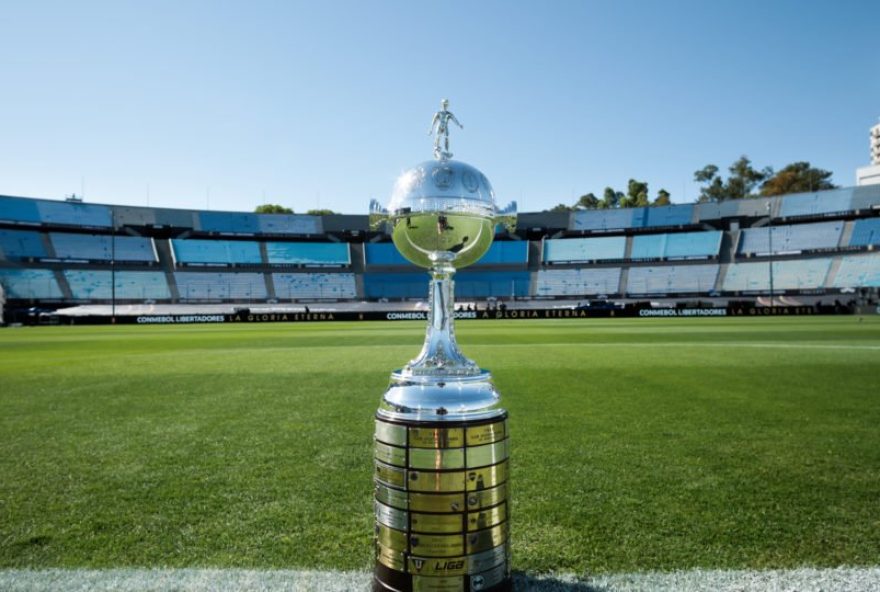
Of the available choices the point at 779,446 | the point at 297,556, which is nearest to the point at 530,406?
the point at 779,446

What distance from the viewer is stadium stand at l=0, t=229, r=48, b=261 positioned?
4284cm

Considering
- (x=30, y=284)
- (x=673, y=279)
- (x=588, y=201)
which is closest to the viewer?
(x=30, y=284)

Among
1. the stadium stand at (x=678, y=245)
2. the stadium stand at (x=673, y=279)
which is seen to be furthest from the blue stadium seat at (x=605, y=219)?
the stadium stand at (x=673, y=279)

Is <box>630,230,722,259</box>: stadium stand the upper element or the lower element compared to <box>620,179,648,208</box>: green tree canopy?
lower

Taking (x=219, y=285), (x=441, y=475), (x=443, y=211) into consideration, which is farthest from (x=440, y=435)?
(x=219, y=285)

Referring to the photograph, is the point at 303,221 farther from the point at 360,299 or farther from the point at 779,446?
the point at 779,446

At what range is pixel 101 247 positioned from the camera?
47125 millimetres

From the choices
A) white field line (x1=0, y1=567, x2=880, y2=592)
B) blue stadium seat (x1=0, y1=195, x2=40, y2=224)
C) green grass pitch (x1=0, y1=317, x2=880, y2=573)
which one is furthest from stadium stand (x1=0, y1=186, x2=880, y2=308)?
white field line (x1=0, y1=567, x2=880, y2=592)

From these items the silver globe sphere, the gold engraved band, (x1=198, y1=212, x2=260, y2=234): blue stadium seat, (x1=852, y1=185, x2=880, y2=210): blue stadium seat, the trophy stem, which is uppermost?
(x1=852, y1=185, x2=880, y2=210): blue stadium seat

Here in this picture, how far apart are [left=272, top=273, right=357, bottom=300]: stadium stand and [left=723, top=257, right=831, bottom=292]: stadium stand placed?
32.9 m

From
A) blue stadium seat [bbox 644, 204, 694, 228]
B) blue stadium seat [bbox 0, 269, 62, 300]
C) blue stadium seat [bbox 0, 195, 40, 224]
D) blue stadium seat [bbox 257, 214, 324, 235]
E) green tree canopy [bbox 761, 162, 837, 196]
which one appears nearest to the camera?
blue stadium seat [bbox 0, 269, 62, 300]

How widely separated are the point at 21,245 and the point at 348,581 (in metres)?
53.3

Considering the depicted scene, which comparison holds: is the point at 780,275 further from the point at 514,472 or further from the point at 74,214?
the point at 74,214

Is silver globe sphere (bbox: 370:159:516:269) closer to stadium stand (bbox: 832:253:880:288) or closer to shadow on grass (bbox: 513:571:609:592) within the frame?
shadow on grass (bbox: 513:571:609:592)
